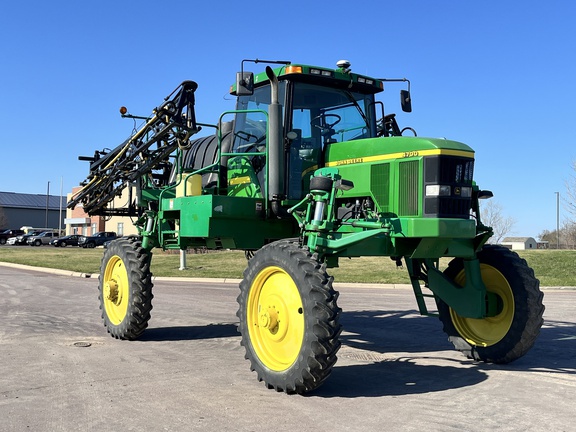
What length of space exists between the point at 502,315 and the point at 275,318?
113 inches

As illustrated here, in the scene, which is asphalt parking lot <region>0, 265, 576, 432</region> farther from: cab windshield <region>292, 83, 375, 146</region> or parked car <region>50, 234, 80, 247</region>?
parked car <region>50, 234, 80, 247</region>

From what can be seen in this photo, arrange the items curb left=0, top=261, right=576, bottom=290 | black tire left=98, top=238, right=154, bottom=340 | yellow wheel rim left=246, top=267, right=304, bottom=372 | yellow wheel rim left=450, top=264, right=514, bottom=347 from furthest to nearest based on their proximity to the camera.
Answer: curb left=0, top=261, right=576, bottom=290, black tire left=98, top=238, right=154, bottom=340, yellow wheel rim left=450, top=264, right=514, bottom=347, yellow wheel rim left=246, top=267, right=304, bottom=372

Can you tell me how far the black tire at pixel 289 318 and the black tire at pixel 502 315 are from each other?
8.12 feet

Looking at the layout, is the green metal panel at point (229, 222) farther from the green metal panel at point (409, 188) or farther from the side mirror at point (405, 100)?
the side mirror at point (405, 100)

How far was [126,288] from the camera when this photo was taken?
9.00m

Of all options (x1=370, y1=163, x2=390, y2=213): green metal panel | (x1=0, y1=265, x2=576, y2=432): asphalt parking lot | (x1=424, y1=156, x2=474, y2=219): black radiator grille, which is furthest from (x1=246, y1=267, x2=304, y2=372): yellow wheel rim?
(x1=424, y1=156, x2=474, y2=219): black radiator grille

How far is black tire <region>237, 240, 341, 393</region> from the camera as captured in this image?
212 inches

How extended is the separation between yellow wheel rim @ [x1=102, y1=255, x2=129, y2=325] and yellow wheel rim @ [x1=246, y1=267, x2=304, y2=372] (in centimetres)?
330

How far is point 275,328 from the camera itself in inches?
237

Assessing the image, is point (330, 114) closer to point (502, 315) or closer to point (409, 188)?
point (409, 188)

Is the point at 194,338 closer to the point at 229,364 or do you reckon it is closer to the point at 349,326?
the point at 229,364

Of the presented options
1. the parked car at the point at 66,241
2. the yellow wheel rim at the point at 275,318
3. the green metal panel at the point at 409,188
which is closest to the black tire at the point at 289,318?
the yellow wheel rim at the point at 275,318

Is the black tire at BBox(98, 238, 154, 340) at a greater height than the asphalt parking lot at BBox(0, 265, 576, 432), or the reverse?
the black tire at BBox(98, 238, 154, 340)

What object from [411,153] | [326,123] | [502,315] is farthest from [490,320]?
[326,123]
